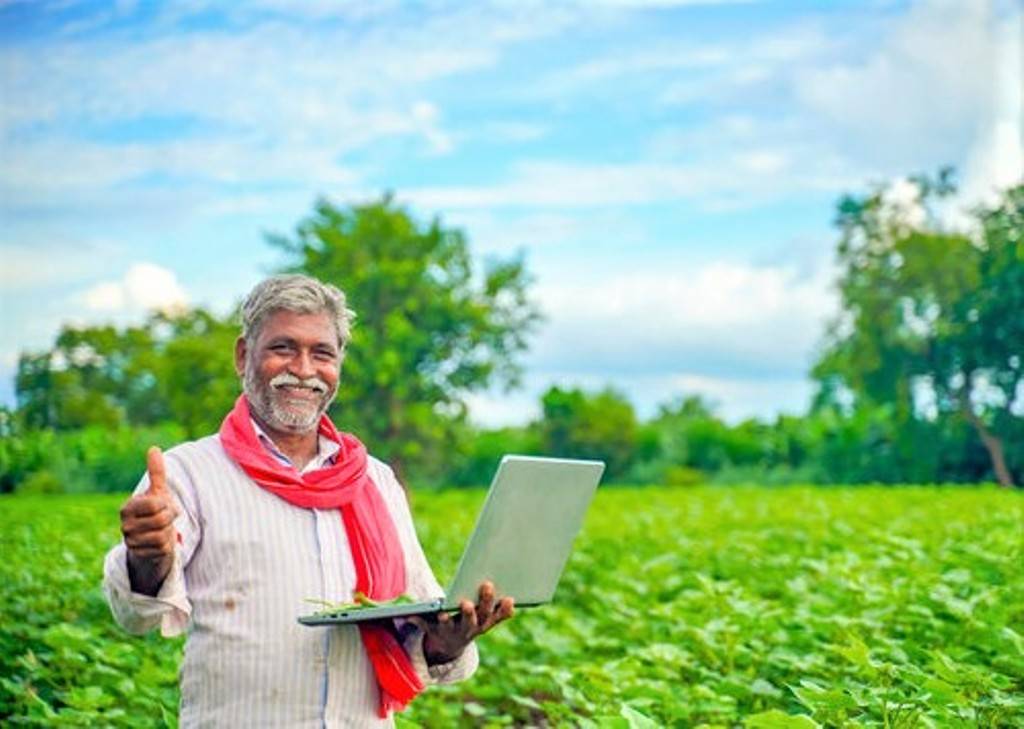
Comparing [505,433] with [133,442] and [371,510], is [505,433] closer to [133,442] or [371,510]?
[133,442]

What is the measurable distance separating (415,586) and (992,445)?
41.3 m

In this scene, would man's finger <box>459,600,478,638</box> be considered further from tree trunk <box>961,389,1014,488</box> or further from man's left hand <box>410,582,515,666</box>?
tree trunk <box>961,389,1014,488</box>

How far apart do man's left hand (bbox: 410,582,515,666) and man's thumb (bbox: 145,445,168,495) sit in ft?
2.23

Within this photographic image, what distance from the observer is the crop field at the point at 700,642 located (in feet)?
15.4

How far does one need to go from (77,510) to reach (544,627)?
9.27 metres

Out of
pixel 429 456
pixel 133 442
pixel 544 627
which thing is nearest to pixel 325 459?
pixel 544 627

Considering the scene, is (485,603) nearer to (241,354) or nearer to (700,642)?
(241,354)

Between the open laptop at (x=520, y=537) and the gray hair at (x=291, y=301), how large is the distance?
621 mm

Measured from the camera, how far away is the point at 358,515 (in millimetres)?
4043

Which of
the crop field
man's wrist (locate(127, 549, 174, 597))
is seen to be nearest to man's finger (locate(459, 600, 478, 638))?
the crop field

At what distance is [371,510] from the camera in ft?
13.4

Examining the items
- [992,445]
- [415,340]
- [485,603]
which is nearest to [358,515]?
[485,603]

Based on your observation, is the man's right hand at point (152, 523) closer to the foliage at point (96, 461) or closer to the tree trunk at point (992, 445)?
the foliage at point (96, 461)

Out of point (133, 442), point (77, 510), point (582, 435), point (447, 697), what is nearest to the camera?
point (447, 697)
